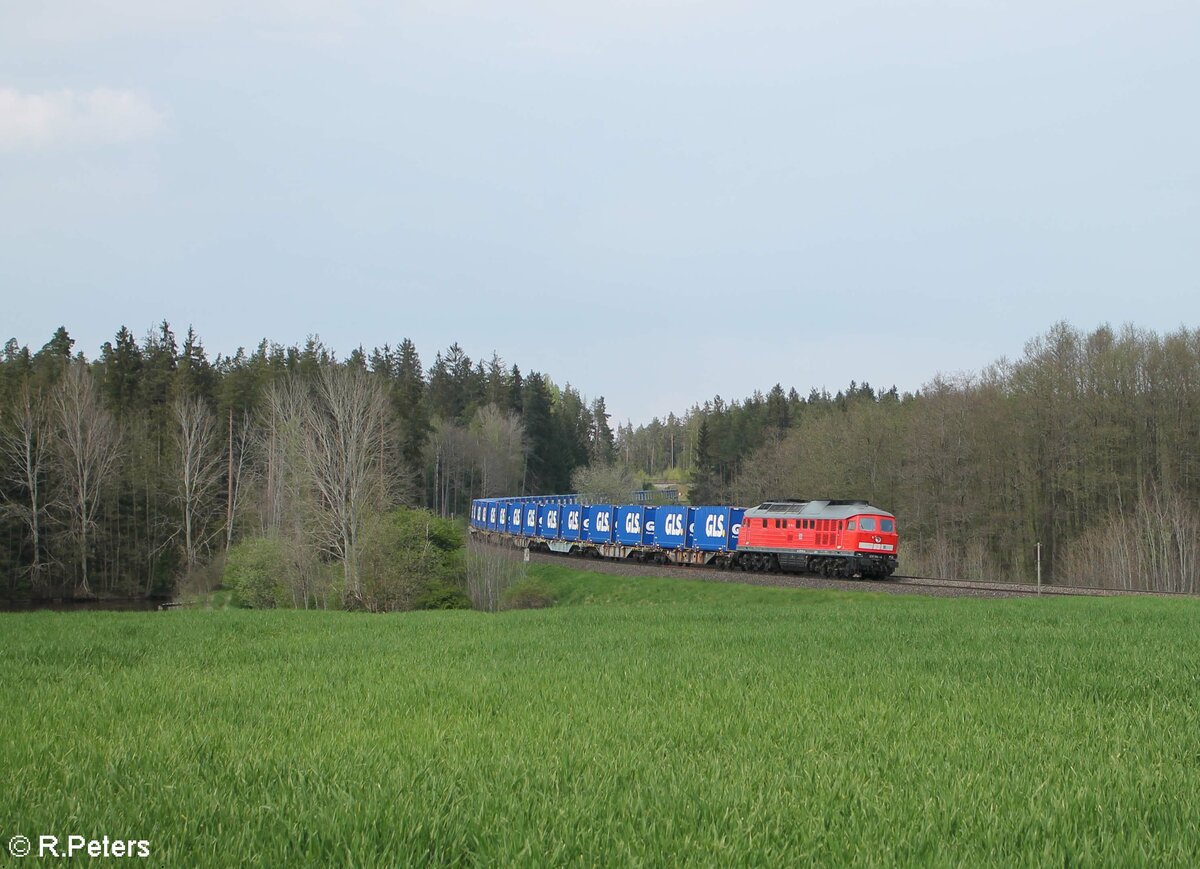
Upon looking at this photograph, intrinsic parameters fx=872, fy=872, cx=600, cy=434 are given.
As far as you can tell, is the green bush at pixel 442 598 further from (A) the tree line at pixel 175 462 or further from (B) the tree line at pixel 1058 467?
(B) the tree line at pixel 1058 467

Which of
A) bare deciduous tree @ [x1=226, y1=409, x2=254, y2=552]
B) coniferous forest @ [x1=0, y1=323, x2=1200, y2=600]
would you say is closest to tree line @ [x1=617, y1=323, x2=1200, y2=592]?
coniferous forest @ [x1=0, y1=323, x2=1200, y2=600]

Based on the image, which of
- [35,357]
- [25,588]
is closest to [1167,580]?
[25,588]

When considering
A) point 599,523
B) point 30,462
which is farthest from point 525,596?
point 30,462

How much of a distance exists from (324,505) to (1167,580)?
43.2 m

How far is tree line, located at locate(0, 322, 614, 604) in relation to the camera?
45938mm

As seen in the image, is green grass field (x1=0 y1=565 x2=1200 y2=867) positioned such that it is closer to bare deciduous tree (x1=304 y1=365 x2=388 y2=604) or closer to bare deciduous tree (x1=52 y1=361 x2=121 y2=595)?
bare deciduous tree (x1=304 y1=365 x2=388 y2=604)

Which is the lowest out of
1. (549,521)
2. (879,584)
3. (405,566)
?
(879,584)

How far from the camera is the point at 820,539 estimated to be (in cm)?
4091

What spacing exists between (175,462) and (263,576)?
103 ft

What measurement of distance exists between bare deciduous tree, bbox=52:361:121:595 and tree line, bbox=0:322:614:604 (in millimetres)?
159

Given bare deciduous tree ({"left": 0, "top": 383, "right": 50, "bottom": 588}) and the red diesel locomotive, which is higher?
bare deciduous tree ({"left": 0, "top": 383, "right": 50, "bottom": 588})

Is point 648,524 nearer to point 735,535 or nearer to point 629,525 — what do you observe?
point 629,525

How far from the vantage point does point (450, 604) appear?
145ft

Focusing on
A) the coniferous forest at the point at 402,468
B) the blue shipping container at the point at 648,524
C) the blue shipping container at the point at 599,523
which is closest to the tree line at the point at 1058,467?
the coniferous forest at the point at 402,468
